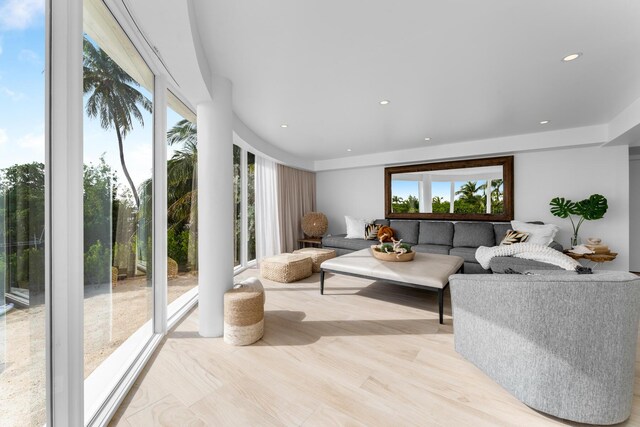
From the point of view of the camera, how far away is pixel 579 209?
12.0 feet

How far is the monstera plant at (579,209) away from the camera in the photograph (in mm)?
3570

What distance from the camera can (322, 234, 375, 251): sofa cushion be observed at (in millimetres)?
4898

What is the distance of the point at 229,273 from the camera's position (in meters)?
2.26

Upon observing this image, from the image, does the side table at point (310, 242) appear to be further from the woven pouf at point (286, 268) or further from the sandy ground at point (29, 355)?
the sandy ground at point (29, 355)

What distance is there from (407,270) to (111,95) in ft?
9.52

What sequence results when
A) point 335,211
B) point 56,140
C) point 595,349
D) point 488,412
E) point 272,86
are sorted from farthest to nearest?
1. point 335,211
2. point 272,86
3. point 488,412
4. point 595,349
5. point 56,140

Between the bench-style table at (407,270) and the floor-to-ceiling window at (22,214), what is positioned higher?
the floor-to-ceiling window at (22,214)

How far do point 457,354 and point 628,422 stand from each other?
84 centimetres

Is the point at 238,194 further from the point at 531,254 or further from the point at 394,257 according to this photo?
the point at 531,254

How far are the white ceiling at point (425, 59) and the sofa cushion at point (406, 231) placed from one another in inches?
82.5

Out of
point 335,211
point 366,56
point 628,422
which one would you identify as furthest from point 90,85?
point 335,211

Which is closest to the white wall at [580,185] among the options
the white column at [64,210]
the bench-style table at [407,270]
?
the bench-style table at [407,270]

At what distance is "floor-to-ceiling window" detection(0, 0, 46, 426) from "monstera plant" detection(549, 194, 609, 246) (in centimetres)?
553

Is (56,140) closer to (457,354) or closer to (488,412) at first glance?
(488,412)
